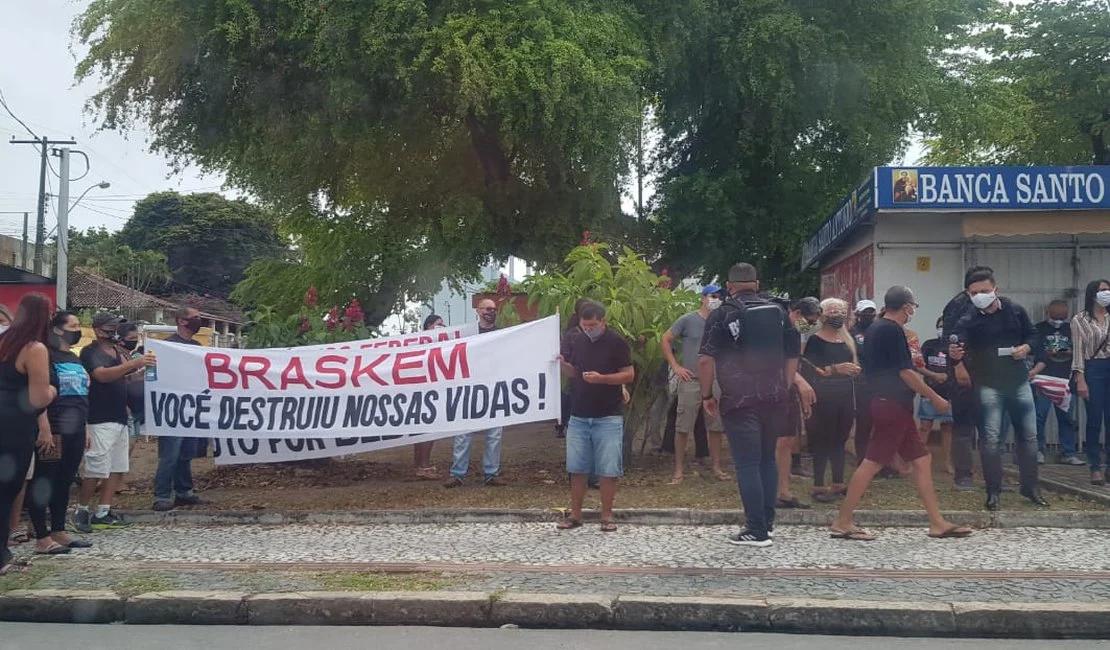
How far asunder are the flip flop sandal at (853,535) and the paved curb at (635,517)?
494mm

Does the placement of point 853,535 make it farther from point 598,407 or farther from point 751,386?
point 598,407

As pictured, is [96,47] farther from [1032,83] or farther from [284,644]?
[1032,83]

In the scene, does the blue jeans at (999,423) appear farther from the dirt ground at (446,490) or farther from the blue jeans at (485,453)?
the blue jeans at (485,453)

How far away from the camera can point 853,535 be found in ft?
23.8

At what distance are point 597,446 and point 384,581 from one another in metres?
2.20

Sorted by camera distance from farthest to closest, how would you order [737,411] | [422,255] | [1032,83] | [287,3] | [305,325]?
[1032,83] < [422,255] < [287,3] < [305,325] < [737,411]

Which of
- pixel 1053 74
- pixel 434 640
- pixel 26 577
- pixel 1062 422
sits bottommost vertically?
pixel 434 640

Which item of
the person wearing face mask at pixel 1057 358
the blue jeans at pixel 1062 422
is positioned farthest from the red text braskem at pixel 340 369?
the blue jeans at pixel 1062 422

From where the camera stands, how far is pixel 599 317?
7754 mm

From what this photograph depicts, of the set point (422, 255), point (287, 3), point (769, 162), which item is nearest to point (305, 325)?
point (287, 3)

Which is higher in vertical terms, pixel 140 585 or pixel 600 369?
pixel 600 369

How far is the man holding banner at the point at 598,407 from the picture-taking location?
7641mm

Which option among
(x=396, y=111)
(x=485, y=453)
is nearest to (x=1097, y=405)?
(x=485, y=453)

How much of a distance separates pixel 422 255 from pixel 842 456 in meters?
11.0
